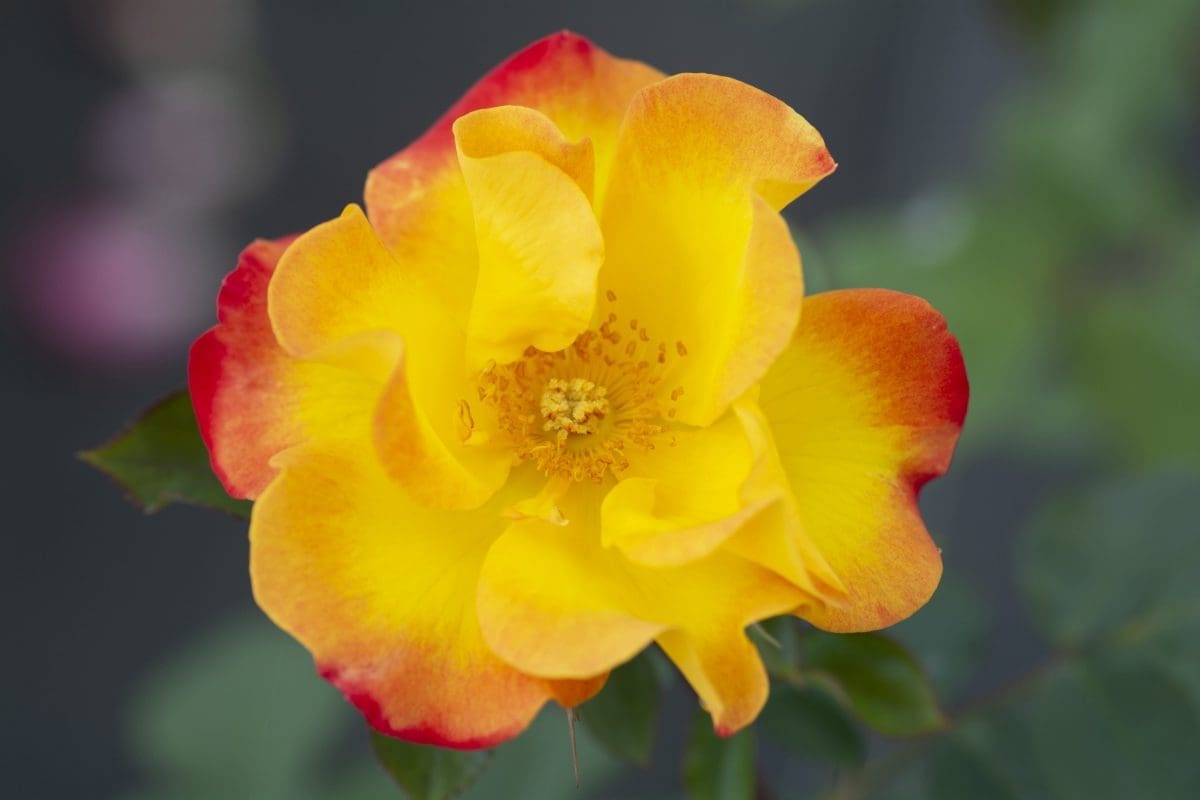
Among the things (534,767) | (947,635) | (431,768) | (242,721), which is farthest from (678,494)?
(242,721)

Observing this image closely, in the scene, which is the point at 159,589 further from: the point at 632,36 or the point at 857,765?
the point at 857,765

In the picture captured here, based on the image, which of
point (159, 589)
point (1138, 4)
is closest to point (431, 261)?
point (1138, 4)

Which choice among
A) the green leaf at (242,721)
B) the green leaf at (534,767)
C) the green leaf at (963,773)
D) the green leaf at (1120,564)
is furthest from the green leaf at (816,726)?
the green leaf at (242,721)

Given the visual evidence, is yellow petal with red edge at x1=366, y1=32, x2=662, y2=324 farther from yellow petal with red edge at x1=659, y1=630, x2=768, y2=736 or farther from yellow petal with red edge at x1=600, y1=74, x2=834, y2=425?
yellow petal with red edge at x1=659, y1=630, x2=768, y2=736

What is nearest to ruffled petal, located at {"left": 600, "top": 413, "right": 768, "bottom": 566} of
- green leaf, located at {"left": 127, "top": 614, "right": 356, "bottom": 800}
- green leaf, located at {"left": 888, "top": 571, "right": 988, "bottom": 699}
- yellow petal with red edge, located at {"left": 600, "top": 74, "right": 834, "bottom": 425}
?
yellow petal with red edge, located at {"left": 600, "top": 74, "right": 834, "bottom": 425}

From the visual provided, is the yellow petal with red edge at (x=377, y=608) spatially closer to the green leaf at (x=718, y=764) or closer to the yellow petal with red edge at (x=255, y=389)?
the yellow petal with red edge at (x=255, y=389)
